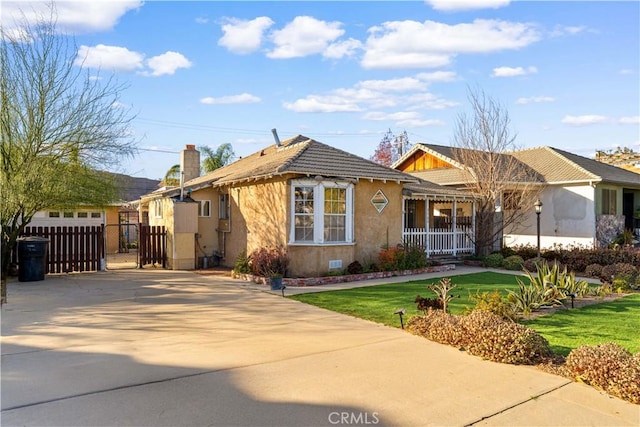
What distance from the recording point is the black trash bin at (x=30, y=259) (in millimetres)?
12172

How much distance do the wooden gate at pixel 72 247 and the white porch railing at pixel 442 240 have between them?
1105 cm

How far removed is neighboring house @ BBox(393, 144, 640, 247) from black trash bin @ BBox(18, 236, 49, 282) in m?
16.5

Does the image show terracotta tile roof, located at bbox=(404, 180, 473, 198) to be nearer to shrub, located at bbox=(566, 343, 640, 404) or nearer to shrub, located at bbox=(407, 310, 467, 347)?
shrub, located at bbox=(407, 310, 467, 347)

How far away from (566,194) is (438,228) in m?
7.77

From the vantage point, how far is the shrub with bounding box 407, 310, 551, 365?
222 inches

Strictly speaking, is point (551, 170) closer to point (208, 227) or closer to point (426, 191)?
point (426, 191)

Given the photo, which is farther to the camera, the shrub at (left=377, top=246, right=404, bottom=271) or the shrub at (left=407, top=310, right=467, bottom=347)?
the shrub at (left=377, top=246, right=404, bottom=271)

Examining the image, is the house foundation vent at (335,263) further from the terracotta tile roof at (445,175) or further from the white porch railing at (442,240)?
the terracotta tile roof at (445,175)

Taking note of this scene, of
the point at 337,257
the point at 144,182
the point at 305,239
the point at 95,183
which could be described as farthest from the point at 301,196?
the point at 144,182

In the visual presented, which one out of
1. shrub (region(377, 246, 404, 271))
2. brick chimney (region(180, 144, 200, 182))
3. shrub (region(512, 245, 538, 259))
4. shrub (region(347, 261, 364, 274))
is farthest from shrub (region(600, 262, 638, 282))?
brick chimney (region(180, 144, 200, 182))

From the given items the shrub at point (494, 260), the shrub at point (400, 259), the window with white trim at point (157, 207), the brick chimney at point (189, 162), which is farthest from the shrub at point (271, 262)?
the shrub at point (494, 260)

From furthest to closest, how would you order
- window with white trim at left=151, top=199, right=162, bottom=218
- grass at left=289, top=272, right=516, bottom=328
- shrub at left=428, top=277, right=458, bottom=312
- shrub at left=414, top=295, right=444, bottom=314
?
window with white trim at left=151, top=199, right=162, bottom=218
grass at left=289, top=272, right=516, bottom=328
shrub at left=414, top=295, right=444, bottom=314
shrub at left=428, top=277, right=458, bottom=312

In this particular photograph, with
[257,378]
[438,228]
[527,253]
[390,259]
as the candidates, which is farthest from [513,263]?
[257,378]

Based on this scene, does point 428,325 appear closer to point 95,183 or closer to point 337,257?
point 337,257
